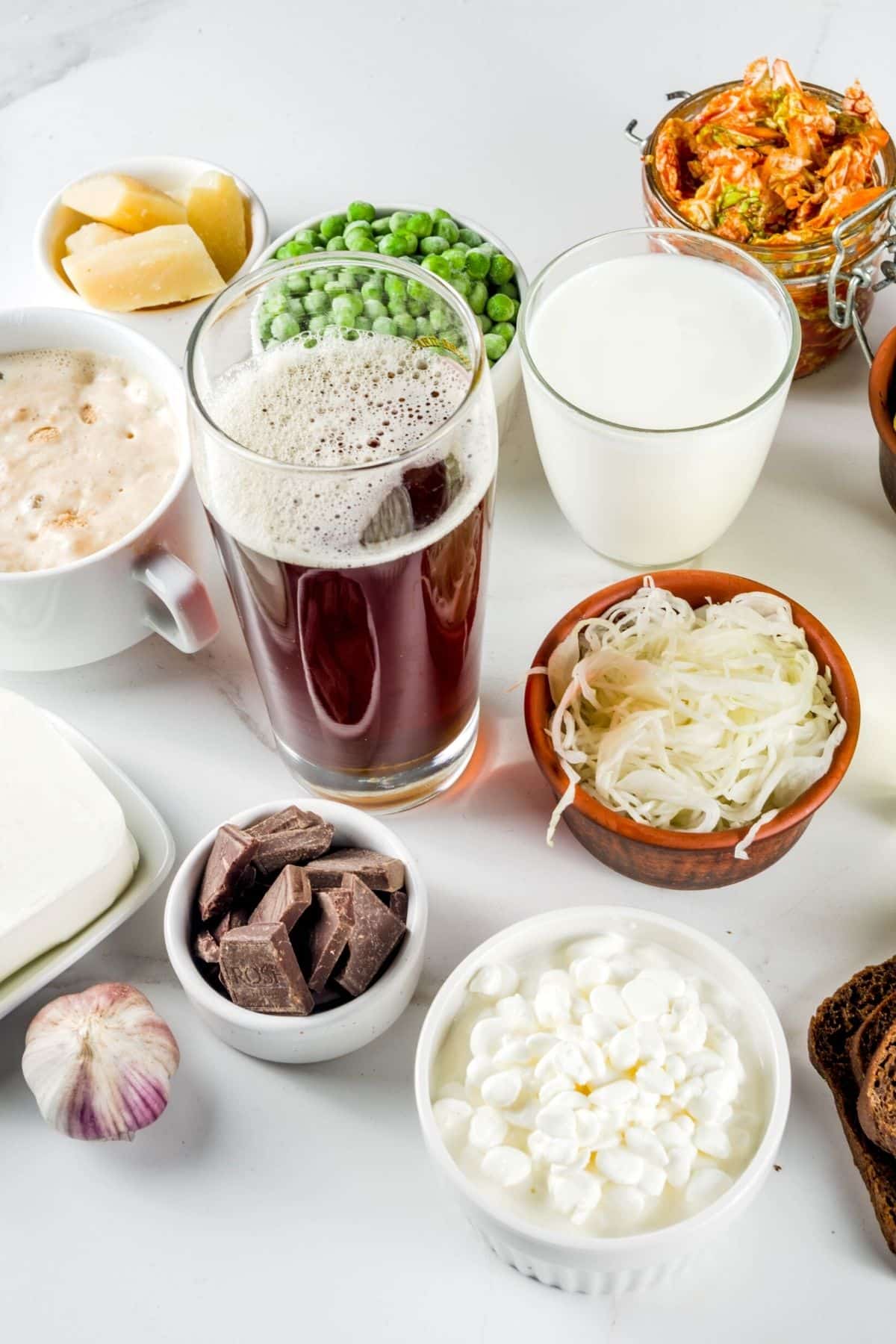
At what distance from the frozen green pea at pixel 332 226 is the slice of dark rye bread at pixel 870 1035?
107 centimetres

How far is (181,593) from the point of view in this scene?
1364 mm

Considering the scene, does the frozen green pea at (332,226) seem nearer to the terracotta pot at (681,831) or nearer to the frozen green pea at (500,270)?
the frozen green pea at (500,270)

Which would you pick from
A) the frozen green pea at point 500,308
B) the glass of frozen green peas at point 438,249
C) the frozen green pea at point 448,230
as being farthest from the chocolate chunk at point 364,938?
the frozen green pea at point 448,230

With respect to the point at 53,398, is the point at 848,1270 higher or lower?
lower

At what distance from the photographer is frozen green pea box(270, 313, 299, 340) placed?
1.21 metres

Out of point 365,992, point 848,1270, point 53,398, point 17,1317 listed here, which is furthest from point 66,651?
point 848,1270

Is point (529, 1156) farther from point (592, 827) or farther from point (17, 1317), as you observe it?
point (17, 1317)

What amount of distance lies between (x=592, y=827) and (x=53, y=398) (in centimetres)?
71

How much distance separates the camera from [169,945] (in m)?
1.20

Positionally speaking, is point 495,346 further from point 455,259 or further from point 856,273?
point 856,273

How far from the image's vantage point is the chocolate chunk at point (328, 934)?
45.6 inches

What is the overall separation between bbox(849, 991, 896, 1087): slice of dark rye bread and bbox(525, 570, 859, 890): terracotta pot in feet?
0.55

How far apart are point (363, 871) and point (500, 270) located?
770mm

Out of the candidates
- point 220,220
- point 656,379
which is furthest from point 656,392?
point 220,220
